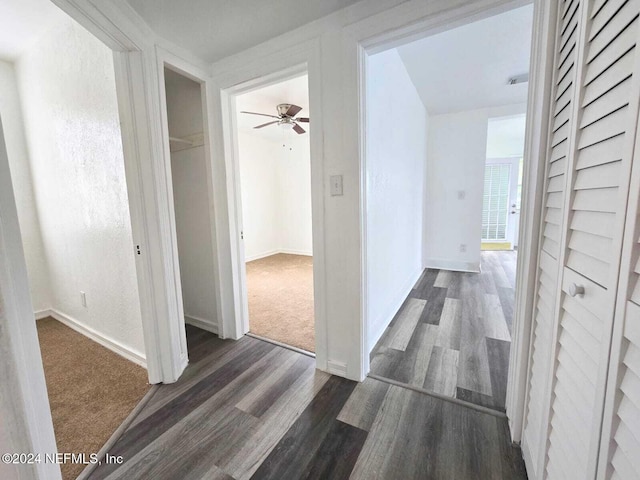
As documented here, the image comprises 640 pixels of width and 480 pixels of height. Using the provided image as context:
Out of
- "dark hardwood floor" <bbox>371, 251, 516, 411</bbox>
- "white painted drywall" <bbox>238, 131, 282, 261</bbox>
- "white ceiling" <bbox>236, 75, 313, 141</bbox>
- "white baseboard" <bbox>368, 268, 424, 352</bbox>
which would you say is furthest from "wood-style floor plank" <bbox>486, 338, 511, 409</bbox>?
"white painted drywall" <bbox>238, 131, 282, 261</bbox>

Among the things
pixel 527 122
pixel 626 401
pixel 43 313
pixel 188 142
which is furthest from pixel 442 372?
pixel 43 313

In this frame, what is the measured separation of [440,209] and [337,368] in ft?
10.9

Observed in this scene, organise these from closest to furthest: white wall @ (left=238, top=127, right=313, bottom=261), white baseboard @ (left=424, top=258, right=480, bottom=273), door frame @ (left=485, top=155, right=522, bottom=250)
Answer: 1. white baseboard @ (left=424, top=258, right=480, bottom=273)
2. white wall @ (left=238, top=127, right=313, bottom=261)
3. door frame @ (left=485, top=155, right=522, bottom=250)

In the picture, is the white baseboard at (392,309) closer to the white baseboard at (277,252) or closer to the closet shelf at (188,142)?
the closet shelf at (188,142)

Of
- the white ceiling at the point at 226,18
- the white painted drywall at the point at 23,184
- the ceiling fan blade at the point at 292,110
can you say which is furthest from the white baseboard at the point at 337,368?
the white painted drywall at the point at 23,184

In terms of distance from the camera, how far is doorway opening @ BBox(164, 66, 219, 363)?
6.84ft

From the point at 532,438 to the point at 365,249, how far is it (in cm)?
107

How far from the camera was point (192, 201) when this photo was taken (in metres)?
2.21

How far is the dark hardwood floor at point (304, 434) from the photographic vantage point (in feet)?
3.59

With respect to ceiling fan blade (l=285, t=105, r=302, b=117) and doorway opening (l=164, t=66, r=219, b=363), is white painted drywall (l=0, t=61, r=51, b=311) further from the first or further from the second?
ceiling fan blade (l=285, t=105, r=302, b=117)

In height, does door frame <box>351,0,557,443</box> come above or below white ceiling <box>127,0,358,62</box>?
below

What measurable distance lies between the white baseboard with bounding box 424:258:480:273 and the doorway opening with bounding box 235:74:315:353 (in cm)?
197

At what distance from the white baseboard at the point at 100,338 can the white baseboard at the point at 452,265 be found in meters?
3.90

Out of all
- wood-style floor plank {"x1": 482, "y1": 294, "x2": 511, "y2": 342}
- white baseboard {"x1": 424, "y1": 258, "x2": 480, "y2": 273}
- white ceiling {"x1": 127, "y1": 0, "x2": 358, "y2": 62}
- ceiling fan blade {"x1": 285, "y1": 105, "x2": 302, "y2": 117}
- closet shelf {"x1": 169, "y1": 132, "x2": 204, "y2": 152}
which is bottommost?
wood-style floor plank {"x1": 482, "y1": 294, "x2": 511, "y2": 342}
